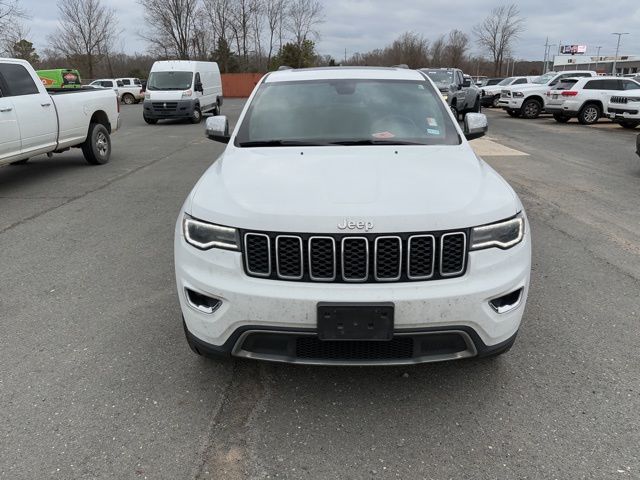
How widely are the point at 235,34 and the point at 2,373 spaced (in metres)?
67.3

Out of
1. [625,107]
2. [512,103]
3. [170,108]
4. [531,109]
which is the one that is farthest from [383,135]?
[531,109]

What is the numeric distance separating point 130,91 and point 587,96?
3159cm

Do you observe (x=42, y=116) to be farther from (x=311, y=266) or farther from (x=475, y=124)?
(x=311, y=266)

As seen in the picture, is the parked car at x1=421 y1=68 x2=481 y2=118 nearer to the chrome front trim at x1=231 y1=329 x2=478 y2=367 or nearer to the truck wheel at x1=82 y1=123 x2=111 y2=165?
the truck wheel at x1=82 y1=123 x2=111 y2=165

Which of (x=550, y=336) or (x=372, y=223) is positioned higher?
(x=372, y=223)

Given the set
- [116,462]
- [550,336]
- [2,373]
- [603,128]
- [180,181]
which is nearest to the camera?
[116,462]

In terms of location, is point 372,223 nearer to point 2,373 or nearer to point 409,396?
point 409,396

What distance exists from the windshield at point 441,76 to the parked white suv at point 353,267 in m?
17.7

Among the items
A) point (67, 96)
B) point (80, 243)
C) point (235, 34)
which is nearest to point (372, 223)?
point (80, 243)

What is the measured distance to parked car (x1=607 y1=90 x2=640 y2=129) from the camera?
17.2 meters

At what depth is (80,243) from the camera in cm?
557

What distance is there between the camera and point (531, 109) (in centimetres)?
2292

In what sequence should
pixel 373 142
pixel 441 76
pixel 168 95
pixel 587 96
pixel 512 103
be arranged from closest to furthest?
pixel 373 142, pixel 587 96, pixel 441 76, pixel 168 95, pixel 512 103

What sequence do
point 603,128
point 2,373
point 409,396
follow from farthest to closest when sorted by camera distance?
point 603,128
point 2,373
point 409,396
